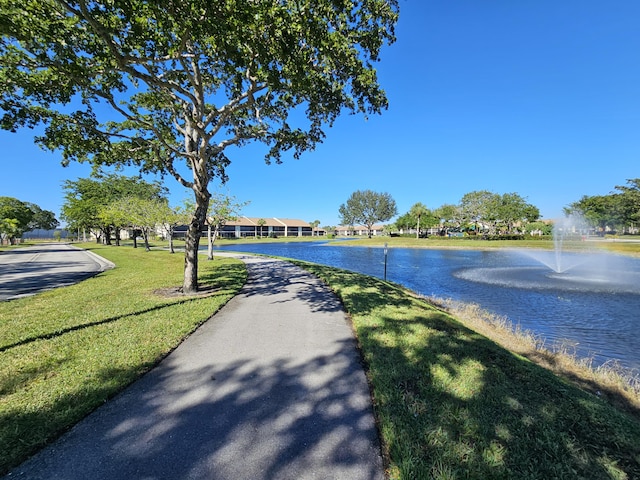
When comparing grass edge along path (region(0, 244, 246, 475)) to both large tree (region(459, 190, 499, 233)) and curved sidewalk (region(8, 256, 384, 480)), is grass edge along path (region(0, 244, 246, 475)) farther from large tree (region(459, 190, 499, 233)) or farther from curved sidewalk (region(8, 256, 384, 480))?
large tree (region(459, 190, 499, 233))

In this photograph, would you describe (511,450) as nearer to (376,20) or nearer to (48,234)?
(376,20)

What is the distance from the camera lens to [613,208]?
65438 millimetres

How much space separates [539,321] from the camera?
9.34m

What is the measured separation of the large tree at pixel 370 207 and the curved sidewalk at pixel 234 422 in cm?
9039

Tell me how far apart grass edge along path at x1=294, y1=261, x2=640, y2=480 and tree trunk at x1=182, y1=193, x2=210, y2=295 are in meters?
6.64

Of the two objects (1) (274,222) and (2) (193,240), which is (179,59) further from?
(1) (274,222)

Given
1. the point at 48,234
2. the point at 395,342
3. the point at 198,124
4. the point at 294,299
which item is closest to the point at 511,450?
the point at 395,342

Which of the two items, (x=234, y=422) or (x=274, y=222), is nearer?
(x=234, y=422)

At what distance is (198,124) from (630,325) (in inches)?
575

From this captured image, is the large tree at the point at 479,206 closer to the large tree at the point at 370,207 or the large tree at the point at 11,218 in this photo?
the large tree at the point at 370,207

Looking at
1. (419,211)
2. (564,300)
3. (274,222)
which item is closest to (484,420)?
(564,300)

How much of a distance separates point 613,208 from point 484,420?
92168 millimetres

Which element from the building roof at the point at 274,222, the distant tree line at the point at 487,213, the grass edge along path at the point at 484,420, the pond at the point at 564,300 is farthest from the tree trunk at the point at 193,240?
the building roof at the point at 274,222

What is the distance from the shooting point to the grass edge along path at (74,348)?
302 cm
